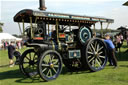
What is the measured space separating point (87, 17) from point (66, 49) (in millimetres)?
1643

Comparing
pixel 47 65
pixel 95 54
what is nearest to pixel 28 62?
pixel 47 65

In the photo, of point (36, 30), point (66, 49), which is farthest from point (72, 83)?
point (36, 30)

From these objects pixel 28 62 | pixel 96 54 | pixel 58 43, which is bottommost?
pixel 28 62

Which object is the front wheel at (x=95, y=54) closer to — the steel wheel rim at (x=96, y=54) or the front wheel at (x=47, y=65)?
the steel wheel rim at (x=96, y=54)

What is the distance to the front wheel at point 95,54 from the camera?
689cm

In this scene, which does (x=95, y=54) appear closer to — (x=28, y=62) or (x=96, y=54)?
(x=96, y=54)

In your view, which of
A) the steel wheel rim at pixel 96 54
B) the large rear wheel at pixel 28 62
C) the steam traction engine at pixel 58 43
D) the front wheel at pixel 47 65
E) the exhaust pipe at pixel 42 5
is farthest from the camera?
the exhaust pipe at pixel 42 5

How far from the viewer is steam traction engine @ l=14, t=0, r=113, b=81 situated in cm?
619

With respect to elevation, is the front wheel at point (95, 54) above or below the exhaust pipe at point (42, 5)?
below

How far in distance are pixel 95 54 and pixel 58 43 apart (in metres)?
1.62

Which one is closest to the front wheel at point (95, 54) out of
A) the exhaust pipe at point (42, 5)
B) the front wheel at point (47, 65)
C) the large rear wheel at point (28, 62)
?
the front wheel at point (47, 65)

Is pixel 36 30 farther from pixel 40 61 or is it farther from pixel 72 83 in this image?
pixel 72 83

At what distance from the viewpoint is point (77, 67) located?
7820 mm

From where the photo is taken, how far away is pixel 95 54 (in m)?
7.22
